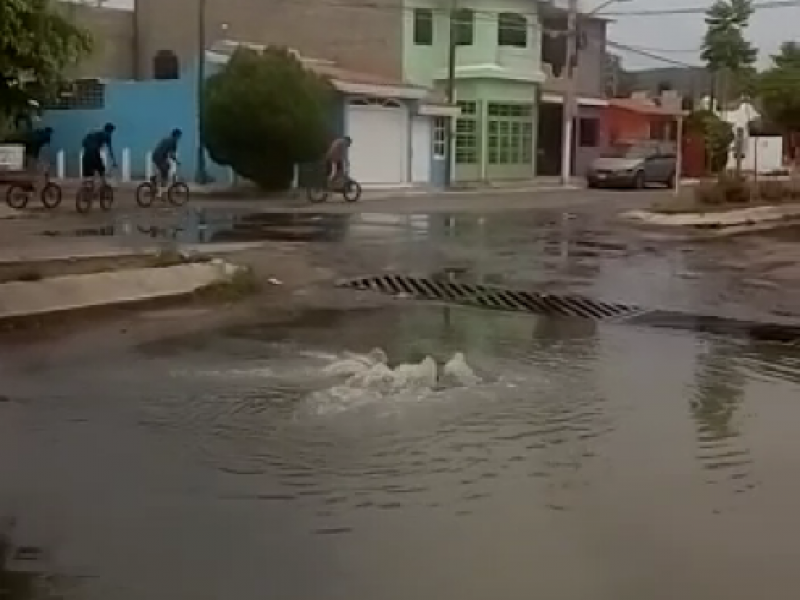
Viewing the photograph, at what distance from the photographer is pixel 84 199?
27.2 metres

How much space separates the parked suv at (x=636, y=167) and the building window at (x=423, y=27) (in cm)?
721

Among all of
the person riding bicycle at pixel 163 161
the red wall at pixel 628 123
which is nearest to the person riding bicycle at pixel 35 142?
the person riding bicycle at pixel 163 161

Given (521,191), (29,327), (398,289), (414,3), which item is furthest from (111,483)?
(414,3)

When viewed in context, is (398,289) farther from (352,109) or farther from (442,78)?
(442,78)

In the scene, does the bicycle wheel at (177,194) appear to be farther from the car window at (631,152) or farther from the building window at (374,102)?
the car window at (631,152)

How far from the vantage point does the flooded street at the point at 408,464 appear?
559 cm

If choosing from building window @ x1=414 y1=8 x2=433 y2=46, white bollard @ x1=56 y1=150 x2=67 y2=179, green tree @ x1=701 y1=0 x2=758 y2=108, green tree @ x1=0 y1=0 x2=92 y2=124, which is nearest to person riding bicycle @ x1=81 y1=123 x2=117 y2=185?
green tree @ x1=0 y1=0 x2=92 y2=124

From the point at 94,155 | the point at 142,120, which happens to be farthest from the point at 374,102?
the point at 94,155

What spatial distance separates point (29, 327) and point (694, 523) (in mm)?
7506

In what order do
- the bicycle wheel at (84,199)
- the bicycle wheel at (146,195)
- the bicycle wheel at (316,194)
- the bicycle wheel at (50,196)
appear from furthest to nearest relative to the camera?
the bicycle wheel at (316,194), the bicycle wheel at (146,195), the bicycle wheel at (50,196), the bicycle wheel at (84,199)

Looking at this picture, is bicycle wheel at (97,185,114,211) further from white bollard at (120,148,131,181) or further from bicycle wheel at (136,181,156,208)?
white bollard at (120,148,131,181)

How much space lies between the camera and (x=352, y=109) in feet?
131

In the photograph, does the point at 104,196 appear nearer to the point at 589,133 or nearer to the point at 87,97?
the point at 87,97

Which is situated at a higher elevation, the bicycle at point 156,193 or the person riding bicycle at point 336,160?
the person riding bicycle at point 336,160
